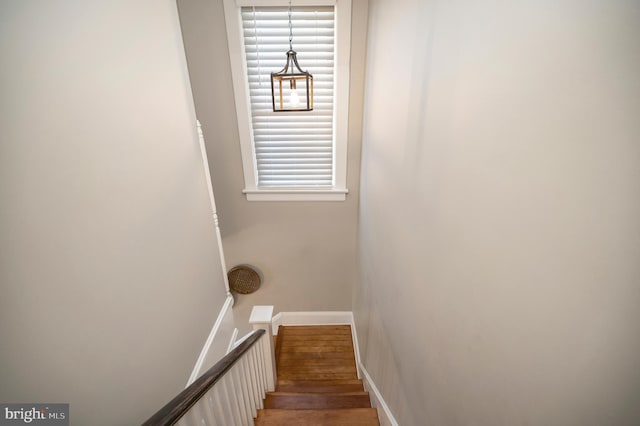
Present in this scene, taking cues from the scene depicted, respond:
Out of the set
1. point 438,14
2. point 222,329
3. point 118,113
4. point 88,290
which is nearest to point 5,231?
point 88,290

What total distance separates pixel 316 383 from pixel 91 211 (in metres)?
2.32

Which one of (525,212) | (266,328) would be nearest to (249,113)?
(266,328)

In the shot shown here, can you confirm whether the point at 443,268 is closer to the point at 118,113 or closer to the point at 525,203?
the point at 525,203

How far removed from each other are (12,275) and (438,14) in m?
1.45

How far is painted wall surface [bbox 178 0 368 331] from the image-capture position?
2.09m

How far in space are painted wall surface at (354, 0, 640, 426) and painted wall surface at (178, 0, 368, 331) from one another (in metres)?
1.63

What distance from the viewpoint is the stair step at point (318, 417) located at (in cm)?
155

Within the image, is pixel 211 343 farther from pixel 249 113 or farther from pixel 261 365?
pixel 249 113

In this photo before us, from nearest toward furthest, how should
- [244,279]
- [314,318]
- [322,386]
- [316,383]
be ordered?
[322,386], [316,383], [244,279], [314,318]

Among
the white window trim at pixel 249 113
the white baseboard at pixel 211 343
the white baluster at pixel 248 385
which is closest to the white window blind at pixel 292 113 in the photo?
the white window trim at pixel 249 113

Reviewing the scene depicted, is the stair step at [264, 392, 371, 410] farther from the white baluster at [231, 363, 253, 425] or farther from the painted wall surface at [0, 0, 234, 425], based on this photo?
the painted wall surface at [0, 0, 234, 425]

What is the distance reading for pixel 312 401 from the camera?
1.85 m

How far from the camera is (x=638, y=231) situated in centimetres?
32

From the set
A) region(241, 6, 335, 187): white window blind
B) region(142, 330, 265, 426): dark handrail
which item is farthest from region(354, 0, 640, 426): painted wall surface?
region(241, 6, 335, 187): white window blind
